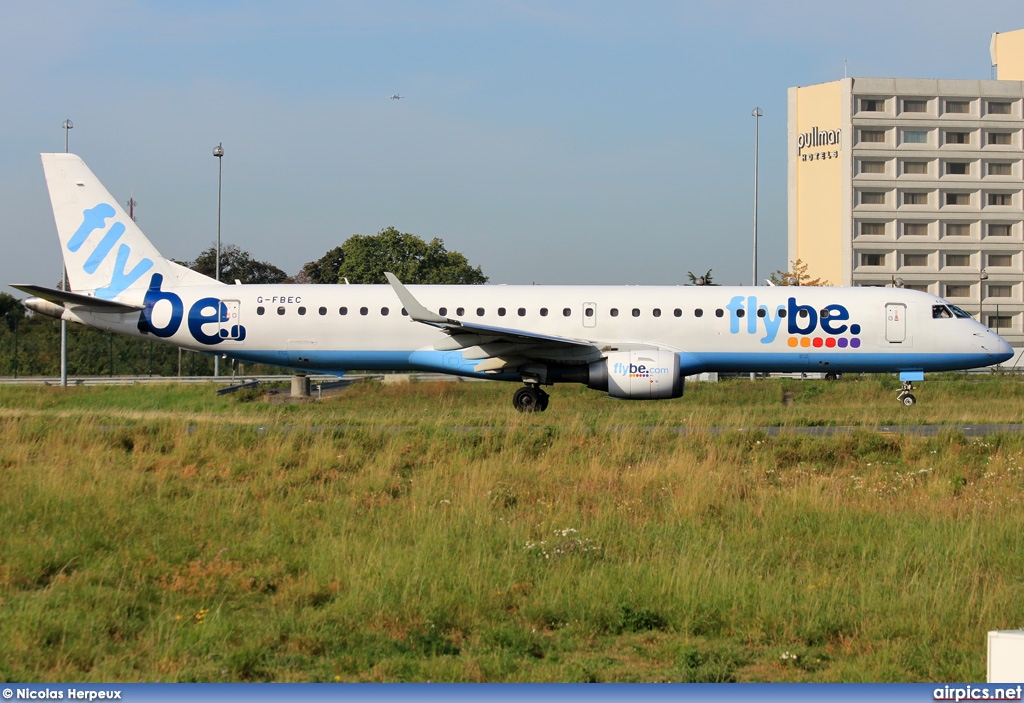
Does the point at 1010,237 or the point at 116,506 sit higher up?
the point at 1010,237

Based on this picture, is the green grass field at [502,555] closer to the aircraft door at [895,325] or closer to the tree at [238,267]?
the aircraft door at [895,325]

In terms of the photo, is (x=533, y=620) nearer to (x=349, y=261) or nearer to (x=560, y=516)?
(x=560, y=516)

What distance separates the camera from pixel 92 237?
26.3 m

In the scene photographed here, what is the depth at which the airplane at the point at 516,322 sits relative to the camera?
2519 cm

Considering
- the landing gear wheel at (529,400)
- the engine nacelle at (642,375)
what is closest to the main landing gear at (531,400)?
the landing gear wheel at (529,400)

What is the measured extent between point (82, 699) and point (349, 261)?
75.3 meters

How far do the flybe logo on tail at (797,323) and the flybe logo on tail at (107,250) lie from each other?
50.1 ft

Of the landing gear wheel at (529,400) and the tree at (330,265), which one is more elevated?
the tree at (330,265)

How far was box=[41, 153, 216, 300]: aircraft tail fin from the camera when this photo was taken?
26234 millimetres

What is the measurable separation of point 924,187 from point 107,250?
88.6 m

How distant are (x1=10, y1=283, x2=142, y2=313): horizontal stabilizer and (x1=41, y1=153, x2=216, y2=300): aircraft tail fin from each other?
121 cm

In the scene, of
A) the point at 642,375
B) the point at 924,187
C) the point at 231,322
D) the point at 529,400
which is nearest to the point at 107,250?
the point at 231,322

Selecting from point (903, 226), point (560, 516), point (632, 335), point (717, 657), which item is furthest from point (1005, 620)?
point (903, 226)

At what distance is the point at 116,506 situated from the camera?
10719 mm
